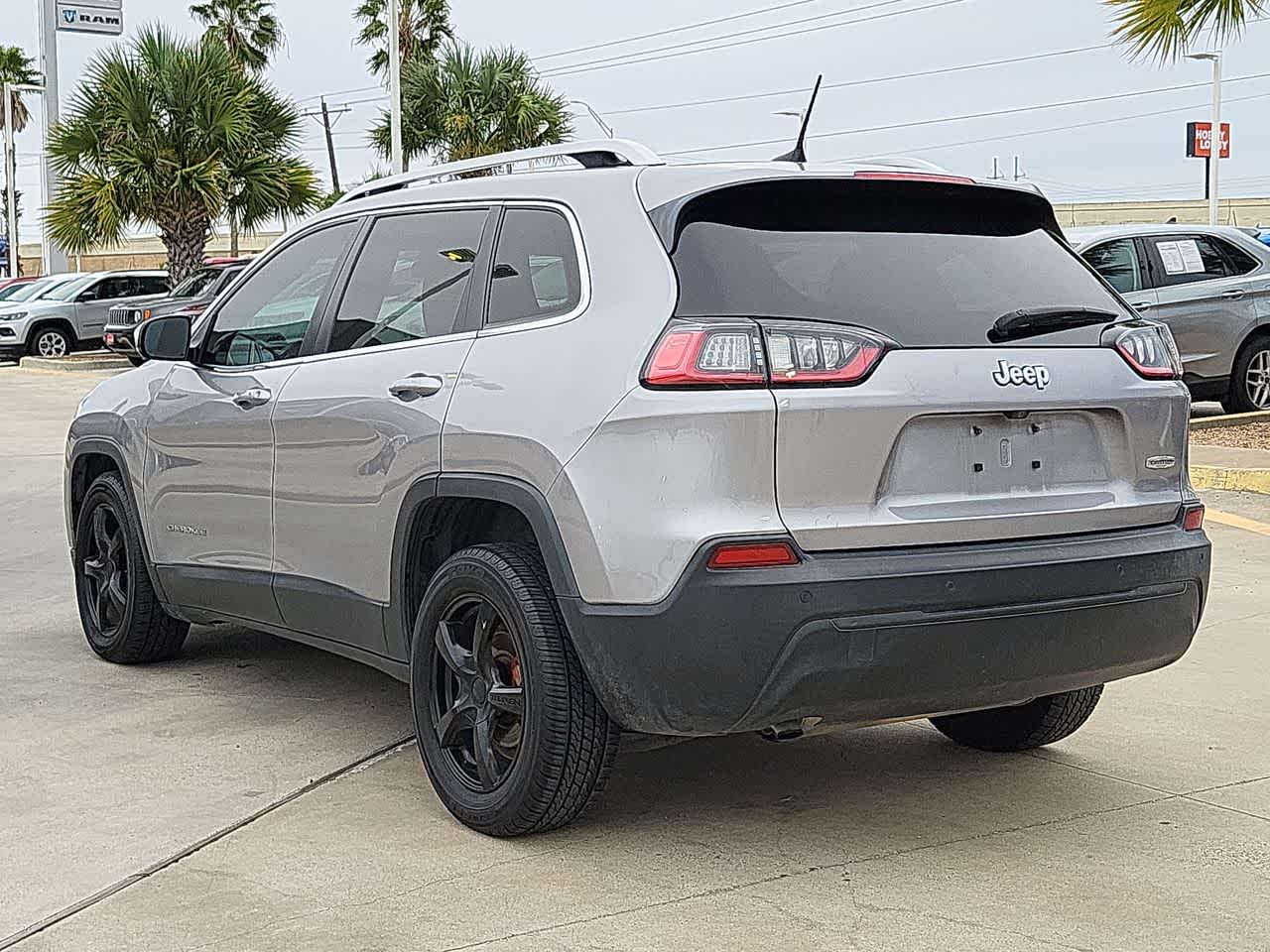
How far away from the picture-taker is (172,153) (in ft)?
89.3

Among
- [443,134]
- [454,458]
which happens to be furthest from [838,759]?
[443,134]

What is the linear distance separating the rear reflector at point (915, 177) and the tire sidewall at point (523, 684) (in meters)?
1.34

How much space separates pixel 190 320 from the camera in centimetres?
616

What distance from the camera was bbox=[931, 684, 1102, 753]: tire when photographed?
5.20 m

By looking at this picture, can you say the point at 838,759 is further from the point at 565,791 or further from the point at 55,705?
the point at 55,705

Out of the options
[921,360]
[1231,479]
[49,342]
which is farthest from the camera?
[49,342]

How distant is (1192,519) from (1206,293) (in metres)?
10.9

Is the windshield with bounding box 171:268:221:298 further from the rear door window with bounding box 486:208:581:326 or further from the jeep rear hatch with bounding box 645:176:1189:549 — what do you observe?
the jeep rear hatch with bounding box 645:176:1189:549

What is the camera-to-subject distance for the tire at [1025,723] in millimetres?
5199

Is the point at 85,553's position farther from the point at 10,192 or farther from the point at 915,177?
the point at 10,192

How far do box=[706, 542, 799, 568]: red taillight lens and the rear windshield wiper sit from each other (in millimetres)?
823

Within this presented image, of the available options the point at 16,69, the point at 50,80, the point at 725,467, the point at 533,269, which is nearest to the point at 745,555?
the point at 725,467

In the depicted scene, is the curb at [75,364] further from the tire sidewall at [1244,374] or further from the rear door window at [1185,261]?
the tire sidewall at [1244,374]

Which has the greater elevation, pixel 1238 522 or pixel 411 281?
pixel 411 281
